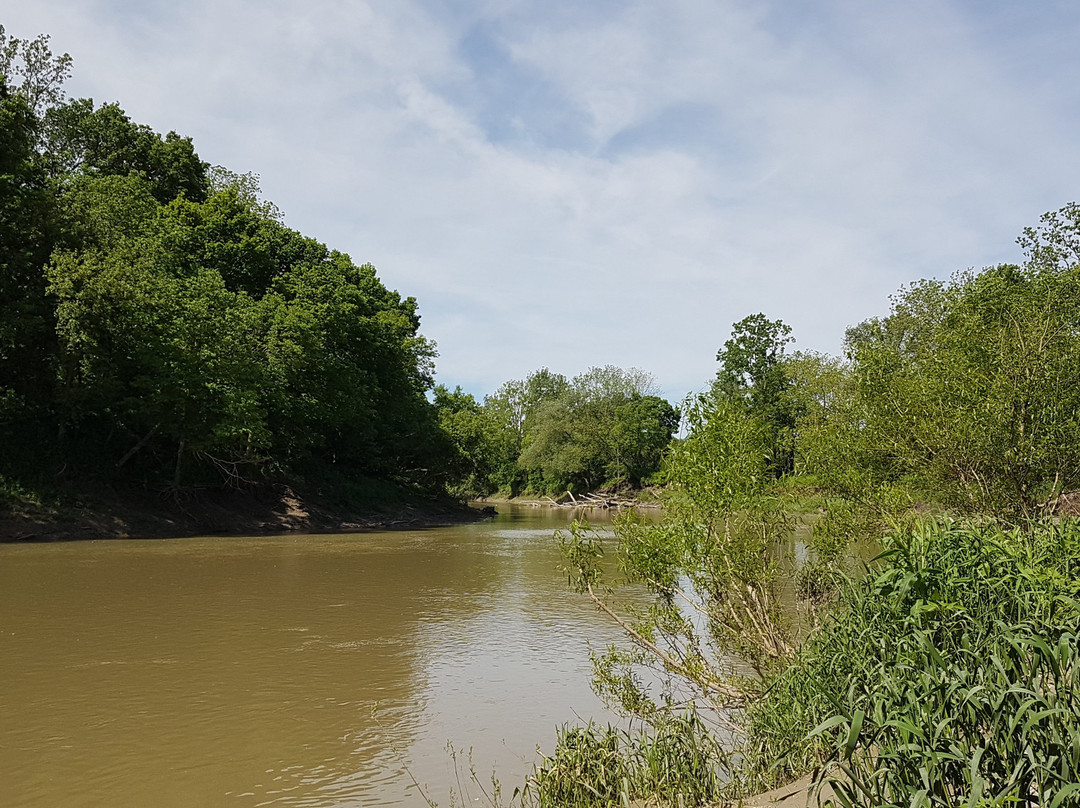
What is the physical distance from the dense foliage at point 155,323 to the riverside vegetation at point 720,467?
0.39ft

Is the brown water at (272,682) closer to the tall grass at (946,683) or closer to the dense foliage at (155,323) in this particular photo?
the tall grass at (946,683)

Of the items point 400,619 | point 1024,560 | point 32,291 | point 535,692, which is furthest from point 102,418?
point 1024,560

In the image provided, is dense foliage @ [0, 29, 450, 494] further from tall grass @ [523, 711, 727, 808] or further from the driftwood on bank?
the driftwood on bank

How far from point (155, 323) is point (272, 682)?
71.9 feet

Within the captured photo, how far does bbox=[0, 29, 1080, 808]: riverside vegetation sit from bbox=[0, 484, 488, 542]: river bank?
2.71 ft

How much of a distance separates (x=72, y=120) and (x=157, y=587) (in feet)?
99.6

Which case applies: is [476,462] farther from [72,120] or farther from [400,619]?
[400,619]

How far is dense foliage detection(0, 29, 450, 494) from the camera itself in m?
25.6

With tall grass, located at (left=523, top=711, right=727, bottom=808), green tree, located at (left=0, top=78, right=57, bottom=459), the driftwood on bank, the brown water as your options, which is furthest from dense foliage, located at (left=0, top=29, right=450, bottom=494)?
the driftwood on bank

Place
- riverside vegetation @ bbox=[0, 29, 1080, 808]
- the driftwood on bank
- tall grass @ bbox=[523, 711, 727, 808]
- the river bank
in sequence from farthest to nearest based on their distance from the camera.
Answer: the driftwood on bank, the river bank, tall grass @ bbox=[523, 711, 727, 808], riverside vegetation @ bbox=[0, 29, 1080, 808]

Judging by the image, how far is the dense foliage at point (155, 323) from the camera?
84.0 ft

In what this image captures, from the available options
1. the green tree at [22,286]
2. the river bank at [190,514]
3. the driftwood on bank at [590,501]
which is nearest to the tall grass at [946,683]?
the green tree at [22,286]

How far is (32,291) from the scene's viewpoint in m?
26.0

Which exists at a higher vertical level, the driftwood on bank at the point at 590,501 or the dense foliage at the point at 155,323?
the dense foliage at the point at 155,323
